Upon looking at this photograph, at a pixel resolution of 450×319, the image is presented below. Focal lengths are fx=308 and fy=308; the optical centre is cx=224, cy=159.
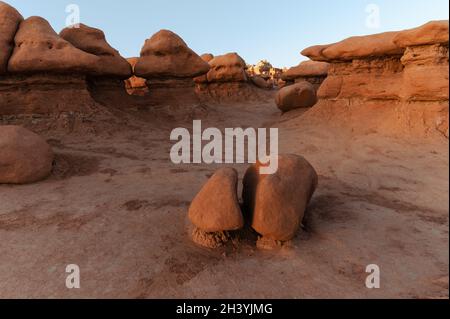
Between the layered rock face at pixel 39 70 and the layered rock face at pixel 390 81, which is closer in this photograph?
the layered rock face at pixel 390 81

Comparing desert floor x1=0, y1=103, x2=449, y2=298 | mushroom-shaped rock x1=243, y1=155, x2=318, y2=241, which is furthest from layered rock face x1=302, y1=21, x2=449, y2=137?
mushroom-shaped rock x1=243, y1=155, x2=318, y2=241

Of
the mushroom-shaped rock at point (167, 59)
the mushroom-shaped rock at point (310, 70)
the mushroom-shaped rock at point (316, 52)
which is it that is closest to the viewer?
the mushroom-shaped rock at point (316, 52)

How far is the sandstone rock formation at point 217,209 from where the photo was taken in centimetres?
335

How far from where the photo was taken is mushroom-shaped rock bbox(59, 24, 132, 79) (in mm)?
9562

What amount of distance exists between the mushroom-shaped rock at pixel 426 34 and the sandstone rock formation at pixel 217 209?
5.42 m

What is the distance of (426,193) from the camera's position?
3.39 metres

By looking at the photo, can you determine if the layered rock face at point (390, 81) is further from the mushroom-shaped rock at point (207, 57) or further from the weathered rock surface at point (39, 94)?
the mushroom-shaped rock at point (207, 57)

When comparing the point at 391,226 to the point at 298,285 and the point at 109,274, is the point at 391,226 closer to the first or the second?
the point at 298,285

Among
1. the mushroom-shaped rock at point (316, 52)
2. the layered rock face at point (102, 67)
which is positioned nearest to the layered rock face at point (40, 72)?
the layered rock face at point (102, 67)

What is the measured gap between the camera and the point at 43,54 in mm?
8133

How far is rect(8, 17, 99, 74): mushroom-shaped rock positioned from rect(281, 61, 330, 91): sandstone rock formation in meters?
9.75

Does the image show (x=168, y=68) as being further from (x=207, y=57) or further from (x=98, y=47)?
(x=207, y=57)

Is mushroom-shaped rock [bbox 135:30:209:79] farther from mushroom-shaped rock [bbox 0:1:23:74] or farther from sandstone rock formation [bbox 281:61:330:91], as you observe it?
sandstone rock formation [bbox 281:61:330:91]

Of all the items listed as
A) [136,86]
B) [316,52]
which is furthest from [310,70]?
[136,86]
